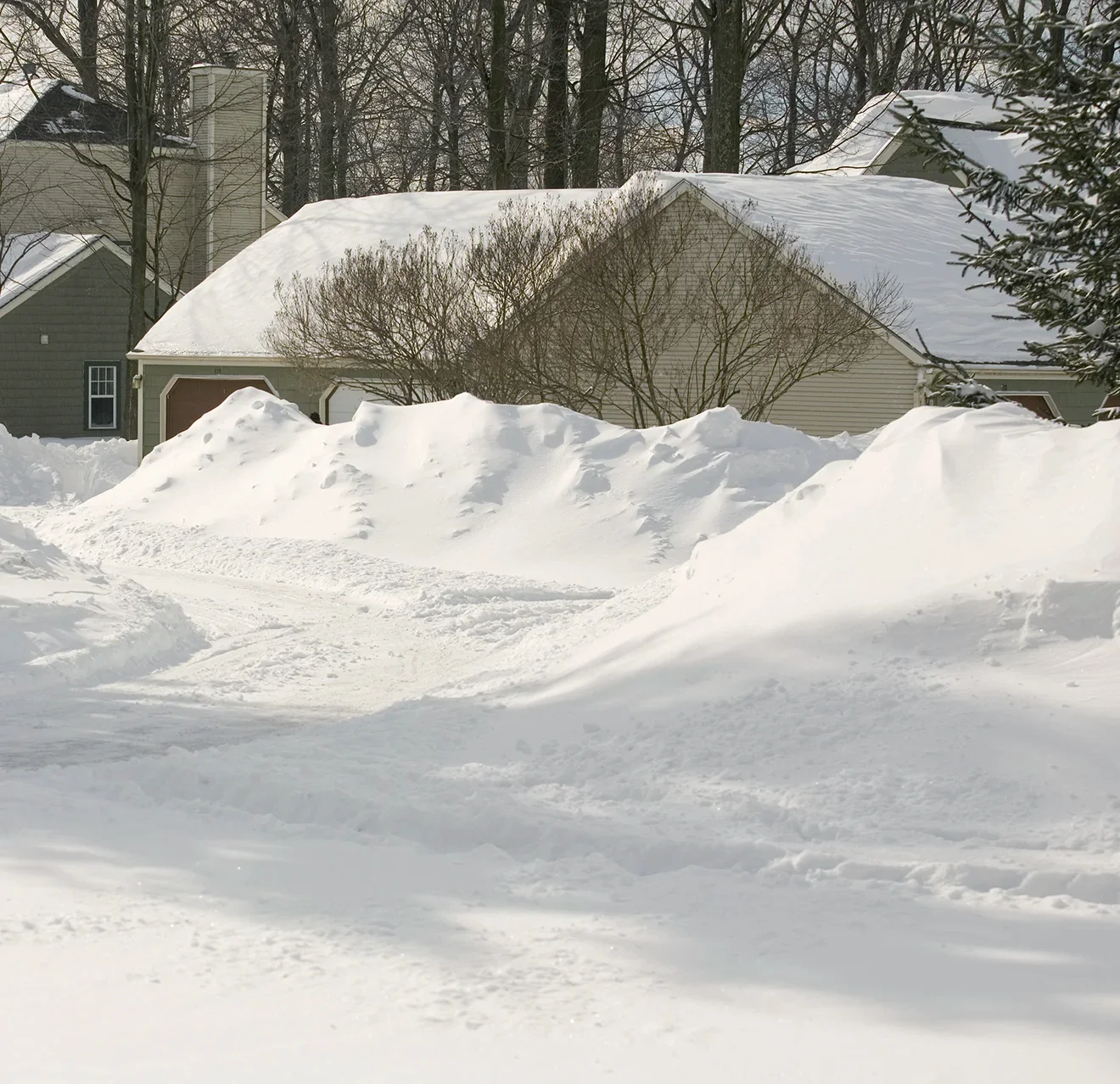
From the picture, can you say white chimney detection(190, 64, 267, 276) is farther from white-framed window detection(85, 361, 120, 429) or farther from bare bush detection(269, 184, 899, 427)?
bare bush detection(269, 184, 899, 427)

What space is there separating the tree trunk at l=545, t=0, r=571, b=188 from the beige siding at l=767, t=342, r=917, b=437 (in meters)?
12.4

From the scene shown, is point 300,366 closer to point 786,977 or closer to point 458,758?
point 458,758

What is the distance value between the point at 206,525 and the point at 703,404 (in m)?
8.13

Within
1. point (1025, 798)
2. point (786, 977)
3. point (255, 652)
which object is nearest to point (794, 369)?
point (255, 652)

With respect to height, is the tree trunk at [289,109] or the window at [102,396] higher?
the tree trunk at [289,109]

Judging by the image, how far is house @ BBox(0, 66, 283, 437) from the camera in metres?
34.1

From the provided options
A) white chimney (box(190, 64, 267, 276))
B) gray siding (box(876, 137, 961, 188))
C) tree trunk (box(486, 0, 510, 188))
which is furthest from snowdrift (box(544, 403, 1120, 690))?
white chimney (box(190, 64, 267, 276))

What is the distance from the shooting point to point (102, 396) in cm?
3512

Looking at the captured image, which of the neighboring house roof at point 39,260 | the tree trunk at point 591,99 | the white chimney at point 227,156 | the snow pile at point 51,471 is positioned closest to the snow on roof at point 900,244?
the tree trunk at point 591,99

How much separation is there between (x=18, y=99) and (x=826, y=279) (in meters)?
26.3

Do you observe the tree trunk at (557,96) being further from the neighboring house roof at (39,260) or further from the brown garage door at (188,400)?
the brown garage door at (188,400)

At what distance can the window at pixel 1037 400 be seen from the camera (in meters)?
24.5

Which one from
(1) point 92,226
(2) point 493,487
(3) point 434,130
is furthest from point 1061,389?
(1) point 92,226

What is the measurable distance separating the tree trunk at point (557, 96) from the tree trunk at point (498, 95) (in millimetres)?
991
